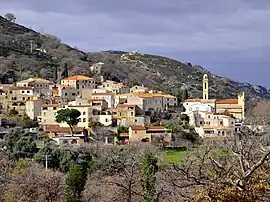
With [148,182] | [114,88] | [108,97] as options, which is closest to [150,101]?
[108,97]

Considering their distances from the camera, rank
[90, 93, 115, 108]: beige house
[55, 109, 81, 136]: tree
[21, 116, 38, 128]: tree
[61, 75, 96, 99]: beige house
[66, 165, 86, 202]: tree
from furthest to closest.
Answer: [61, 75, 96, 99]: beige house → [90, 93, 115, 108]: beige house → [21, 116, 38, 128]: tree → [55, 109, 81, 136]: tree → [66, 165, 86, 202]: tree

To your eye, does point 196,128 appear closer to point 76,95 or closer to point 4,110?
point 76,95

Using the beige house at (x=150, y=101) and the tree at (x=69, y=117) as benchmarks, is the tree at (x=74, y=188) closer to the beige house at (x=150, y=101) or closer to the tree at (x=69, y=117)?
the tree at (x=69, y=117)

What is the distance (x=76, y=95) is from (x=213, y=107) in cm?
1209

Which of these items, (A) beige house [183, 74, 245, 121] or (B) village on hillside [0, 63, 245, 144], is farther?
(A) beige house [183, 74, 245, 121]

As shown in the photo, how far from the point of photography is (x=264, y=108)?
5256cm

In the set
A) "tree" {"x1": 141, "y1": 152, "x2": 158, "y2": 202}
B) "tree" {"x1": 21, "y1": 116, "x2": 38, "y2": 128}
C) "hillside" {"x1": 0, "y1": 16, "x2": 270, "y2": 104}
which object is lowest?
"tree" {"x1": 141, "y1": 152, "x2": 158, "y2": 202}

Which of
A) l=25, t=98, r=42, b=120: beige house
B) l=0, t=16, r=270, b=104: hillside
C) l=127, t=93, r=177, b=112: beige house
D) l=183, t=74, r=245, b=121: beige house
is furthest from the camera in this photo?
l=0, t=16, r=270, b=104: hillside

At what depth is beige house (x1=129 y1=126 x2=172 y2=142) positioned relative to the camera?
3925cm

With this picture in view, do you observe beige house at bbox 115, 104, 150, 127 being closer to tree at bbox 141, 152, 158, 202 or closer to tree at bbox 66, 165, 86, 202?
tree at bbox 66, 165, 86, 202

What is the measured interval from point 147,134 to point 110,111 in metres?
5.57

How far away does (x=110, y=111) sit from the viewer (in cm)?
4434

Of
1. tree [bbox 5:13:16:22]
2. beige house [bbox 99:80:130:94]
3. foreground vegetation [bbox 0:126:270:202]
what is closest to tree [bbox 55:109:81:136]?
foreground vegetation [bbox 0:126:270:202]

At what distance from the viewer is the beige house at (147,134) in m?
39.2
